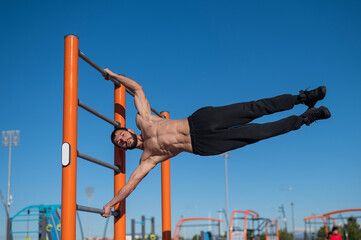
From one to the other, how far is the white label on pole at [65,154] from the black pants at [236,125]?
1.20 m

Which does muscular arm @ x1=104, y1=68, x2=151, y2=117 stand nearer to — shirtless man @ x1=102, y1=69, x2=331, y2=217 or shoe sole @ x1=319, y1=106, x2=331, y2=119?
shirtless man @ x1=102, y1=69, x2=331, y2=217

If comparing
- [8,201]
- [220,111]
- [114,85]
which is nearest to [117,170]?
[114,85]

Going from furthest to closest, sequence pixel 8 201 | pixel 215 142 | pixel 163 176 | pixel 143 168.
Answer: pixel 8 201 → pixel 163 176 → pixel 143 168 → pixel 215 142

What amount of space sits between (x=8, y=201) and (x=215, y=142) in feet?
82.6

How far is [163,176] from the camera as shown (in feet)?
21.2

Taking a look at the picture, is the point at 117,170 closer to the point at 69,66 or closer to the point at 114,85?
the point at 114,85

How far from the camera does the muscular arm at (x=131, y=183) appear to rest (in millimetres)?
4316

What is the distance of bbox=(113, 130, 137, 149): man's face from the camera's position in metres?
4.46

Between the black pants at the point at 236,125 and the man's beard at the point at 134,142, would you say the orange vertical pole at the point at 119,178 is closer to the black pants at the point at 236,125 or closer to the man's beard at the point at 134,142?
the man's beard at the point at 134,142

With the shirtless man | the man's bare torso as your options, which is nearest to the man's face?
the shirtless man

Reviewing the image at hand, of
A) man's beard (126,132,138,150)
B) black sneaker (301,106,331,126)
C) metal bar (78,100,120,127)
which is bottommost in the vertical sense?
man's beard (126,132,138,150)

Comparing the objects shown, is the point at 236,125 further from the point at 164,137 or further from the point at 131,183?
the point at 131,183

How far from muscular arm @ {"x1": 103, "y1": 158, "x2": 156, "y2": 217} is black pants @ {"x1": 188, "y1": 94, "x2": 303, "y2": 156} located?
1.84ft

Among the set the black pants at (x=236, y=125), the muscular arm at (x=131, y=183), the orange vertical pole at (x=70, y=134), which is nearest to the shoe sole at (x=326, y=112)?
the black pants at (x=236, y=125)
